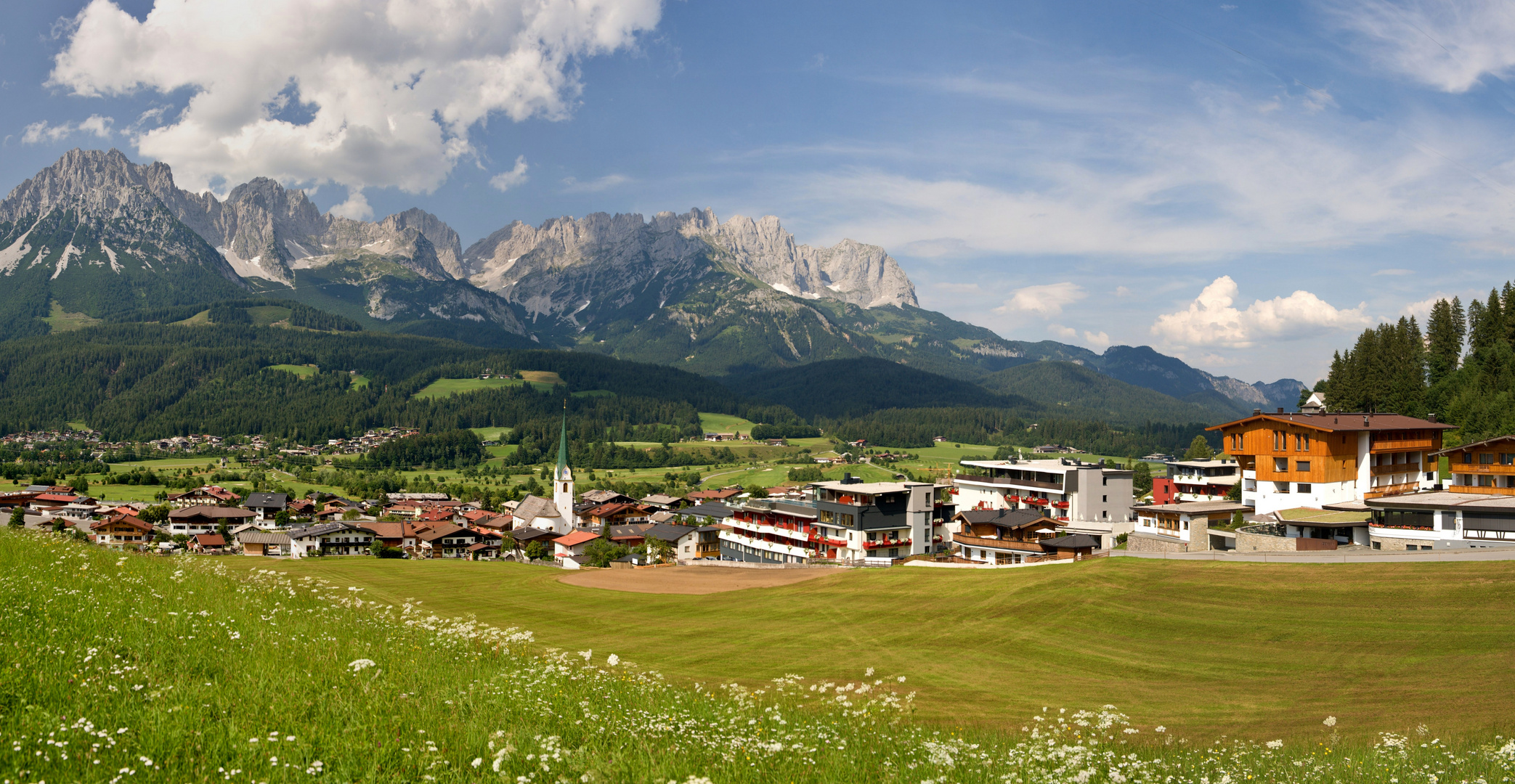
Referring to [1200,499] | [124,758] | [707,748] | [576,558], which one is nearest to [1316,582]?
[707,748]

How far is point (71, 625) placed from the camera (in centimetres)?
1100

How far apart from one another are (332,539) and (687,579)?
6440 cm

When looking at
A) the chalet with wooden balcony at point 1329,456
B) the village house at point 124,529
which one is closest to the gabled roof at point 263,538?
the village house at point 124,529

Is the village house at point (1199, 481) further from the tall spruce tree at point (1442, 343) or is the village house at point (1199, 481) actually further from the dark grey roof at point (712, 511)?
the dark grey roof at point (712, 511)

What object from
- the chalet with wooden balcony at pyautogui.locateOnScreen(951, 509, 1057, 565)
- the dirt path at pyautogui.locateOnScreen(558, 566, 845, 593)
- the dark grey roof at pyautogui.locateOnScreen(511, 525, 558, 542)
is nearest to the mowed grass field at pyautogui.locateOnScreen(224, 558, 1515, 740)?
the dirt path at pyautogui.locateOnScreen(558, 566, 845, 593)

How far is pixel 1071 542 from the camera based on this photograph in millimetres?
64188

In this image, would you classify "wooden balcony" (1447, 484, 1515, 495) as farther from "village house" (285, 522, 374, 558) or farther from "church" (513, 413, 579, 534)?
"village house" (285, 522, 374, 558)

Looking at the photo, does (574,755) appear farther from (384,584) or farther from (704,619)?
(384,584)

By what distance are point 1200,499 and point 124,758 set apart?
86.5 meters

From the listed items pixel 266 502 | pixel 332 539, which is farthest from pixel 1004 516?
pixel 266 502

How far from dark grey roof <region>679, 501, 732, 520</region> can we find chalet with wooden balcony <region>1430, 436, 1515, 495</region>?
6923cm

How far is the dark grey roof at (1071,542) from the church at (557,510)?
6448 centimetres

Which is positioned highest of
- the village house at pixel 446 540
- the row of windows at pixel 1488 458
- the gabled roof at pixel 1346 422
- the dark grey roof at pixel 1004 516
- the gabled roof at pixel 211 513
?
the gabled roof at pixel 1346 422

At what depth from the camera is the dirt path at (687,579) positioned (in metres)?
52.7
